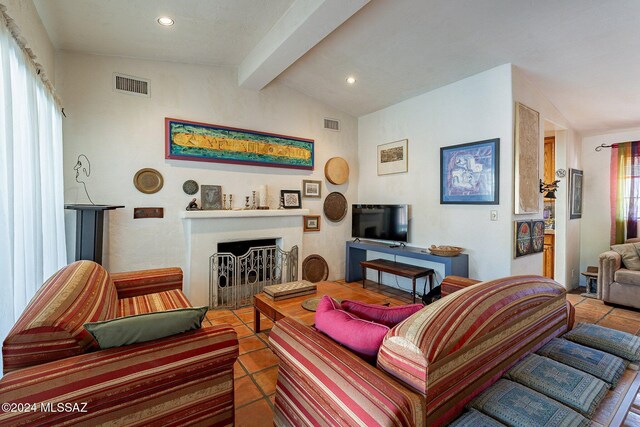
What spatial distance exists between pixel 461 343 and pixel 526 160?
9.74 ft

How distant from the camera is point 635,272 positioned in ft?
11.4

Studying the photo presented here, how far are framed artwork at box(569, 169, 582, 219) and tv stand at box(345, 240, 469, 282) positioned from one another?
2209 millimetres

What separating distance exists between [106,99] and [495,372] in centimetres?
406

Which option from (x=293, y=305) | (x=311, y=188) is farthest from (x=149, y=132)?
(x=293, y=305)

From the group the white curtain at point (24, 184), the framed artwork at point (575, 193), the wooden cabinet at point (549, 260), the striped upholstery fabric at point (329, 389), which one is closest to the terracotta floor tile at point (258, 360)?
the striped upholstery fabric at point (329, 389)

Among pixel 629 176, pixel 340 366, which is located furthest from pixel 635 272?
pixel 340 366

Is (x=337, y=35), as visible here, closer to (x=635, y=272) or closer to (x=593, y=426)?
(x=593, y=426)

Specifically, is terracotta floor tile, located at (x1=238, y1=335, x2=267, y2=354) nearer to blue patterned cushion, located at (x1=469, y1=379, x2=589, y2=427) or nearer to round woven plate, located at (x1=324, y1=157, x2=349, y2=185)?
blue patterned cushion, located at (x1=469, y1=379, x2=589, y2=427)

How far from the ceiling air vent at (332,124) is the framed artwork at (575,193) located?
11.4 feet

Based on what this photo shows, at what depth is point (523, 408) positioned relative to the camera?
3.47 ft

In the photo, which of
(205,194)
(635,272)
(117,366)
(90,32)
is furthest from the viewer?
(205,194)

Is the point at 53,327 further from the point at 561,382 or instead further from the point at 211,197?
the point at 211,197

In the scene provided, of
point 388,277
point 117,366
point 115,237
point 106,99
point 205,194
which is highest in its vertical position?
point 106,99

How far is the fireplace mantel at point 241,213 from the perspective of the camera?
3.48 metres
